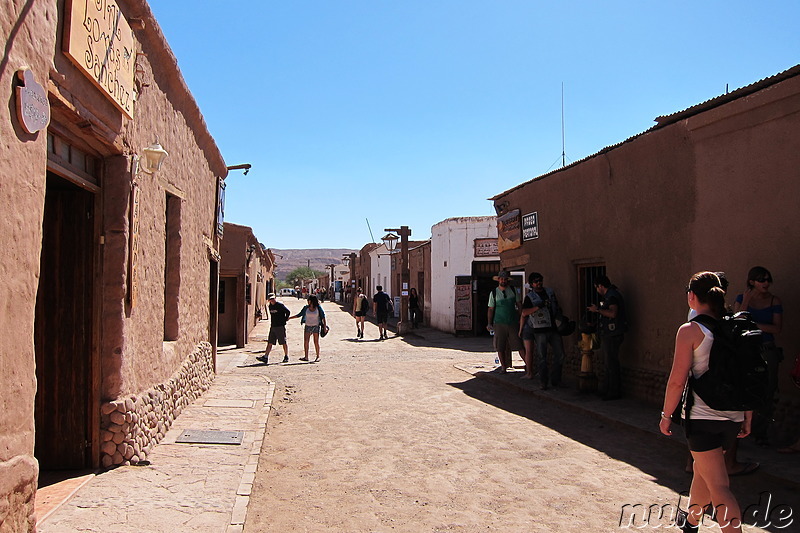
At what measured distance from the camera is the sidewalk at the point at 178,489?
4234 mm

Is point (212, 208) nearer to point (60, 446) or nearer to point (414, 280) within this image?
point (60, 446)

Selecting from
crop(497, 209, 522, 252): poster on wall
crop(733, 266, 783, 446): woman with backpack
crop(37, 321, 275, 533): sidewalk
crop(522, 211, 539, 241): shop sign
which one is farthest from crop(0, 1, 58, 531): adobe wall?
crop(497, 209, 522, 252): poster on wall

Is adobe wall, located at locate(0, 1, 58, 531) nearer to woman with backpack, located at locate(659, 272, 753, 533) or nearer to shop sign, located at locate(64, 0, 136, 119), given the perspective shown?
shop sign, located at locate(64, 0, 136, 119)

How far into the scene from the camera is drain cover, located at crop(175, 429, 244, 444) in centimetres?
662

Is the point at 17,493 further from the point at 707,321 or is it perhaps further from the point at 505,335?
the point at 505,335

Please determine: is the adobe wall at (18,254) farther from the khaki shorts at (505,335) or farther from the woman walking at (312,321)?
the woman walking at (312,321)

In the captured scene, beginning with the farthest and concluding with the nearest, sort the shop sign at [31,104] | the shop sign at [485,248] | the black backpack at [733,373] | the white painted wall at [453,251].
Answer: the white painted wall at [453,251] → the shop sign at [485,248] → the black backpack at [733,373] → the shop sign at [31,104]

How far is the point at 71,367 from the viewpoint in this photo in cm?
530

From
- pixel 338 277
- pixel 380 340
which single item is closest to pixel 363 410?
pixel 380 340

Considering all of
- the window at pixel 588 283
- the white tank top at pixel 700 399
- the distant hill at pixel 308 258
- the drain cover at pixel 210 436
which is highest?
the distant hill at pixel 308 258

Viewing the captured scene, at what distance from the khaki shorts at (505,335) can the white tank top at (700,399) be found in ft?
24.4

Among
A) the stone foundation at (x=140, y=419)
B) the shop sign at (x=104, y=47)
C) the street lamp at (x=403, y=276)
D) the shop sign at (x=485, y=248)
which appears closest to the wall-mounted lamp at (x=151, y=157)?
the shop sign at (x=104, y=47)

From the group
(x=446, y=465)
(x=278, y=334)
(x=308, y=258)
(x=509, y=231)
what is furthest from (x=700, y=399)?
(x=308, y=258)

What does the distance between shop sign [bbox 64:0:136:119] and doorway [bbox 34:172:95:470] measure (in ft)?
3.04
